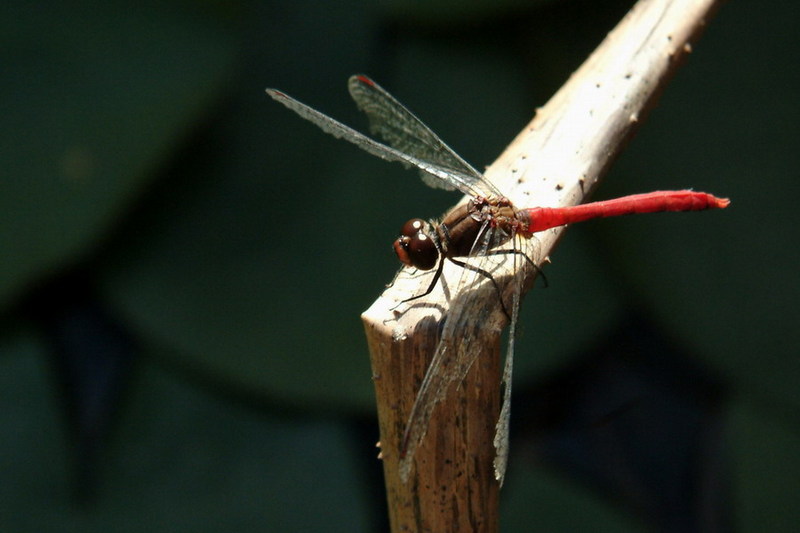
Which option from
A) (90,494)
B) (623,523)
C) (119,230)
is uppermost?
(623,523)

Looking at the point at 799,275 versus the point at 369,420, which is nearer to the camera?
the point at 799,275

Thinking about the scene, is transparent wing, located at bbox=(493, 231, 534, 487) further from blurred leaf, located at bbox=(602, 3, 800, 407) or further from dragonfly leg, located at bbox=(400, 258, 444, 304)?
blurred leaf, located at bbox=(602, 3, 800, 407)

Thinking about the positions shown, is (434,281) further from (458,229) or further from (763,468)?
(763,468)

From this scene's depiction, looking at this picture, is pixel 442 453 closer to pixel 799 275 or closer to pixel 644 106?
pixel 644 106

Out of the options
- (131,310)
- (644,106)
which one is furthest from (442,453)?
(131,310)

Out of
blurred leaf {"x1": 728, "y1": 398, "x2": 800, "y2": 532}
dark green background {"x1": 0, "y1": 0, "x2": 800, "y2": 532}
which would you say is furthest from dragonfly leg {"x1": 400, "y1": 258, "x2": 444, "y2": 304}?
blurred leaf {"x1": 728, "y1": 398, "x2": 800, "y2": 532}

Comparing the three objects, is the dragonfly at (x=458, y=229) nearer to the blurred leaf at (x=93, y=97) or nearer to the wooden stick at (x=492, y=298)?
the wooden stick at (x=492, y=298)

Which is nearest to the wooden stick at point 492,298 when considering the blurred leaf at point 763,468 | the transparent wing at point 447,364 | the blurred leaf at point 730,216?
the transparent wing at point 447,364
